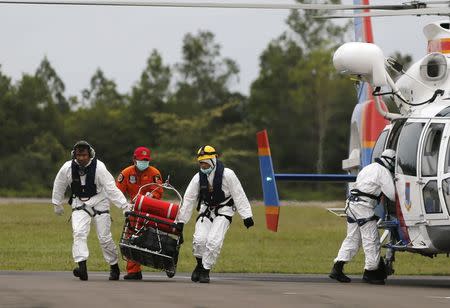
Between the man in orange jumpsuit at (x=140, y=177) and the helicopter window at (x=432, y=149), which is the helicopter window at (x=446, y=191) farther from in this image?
the man in orange jumpsuit at (x=140, y=177)

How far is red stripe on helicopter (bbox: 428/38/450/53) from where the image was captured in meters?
18.5

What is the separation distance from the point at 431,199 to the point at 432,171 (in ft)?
1.22

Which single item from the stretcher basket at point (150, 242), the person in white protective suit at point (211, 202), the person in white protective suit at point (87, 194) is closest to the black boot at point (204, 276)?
the person in white protective suit at point (211, 202)

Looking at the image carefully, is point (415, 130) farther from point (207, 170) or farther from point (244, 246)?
point (244, 246)

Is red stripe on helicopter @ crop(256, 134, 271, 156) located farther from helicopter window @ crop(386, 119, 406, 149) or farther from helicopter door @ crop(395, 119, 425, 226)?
helicopter door @ crop(395, 119, 425, 226)

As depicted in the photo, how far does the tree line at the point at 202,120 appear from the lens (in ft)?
156

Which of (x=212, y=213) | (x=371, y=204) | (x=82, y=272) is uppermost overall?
(x=371, y=204)

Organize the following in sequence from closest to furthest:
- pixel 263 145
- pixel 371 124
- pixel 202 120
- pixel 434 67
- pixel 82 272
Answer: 1. pixel 82 272
2. pixel 434 67
3. pixel 263 145
4. pixel 371 124
5. pixel 202 120

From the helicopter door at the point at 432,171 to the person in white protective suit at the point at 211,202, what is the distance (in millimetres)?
2382

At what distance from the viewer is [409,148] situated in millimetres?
17781

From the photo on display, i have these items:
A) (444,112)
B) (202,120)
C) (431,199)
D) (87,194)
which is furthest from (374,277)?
(202,120)

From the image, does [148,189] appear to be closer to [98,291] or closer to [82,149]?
[82,149]

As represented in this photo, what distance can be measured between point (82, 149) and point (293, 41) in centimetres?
4436

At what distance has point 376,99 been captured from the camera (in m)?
18.6
